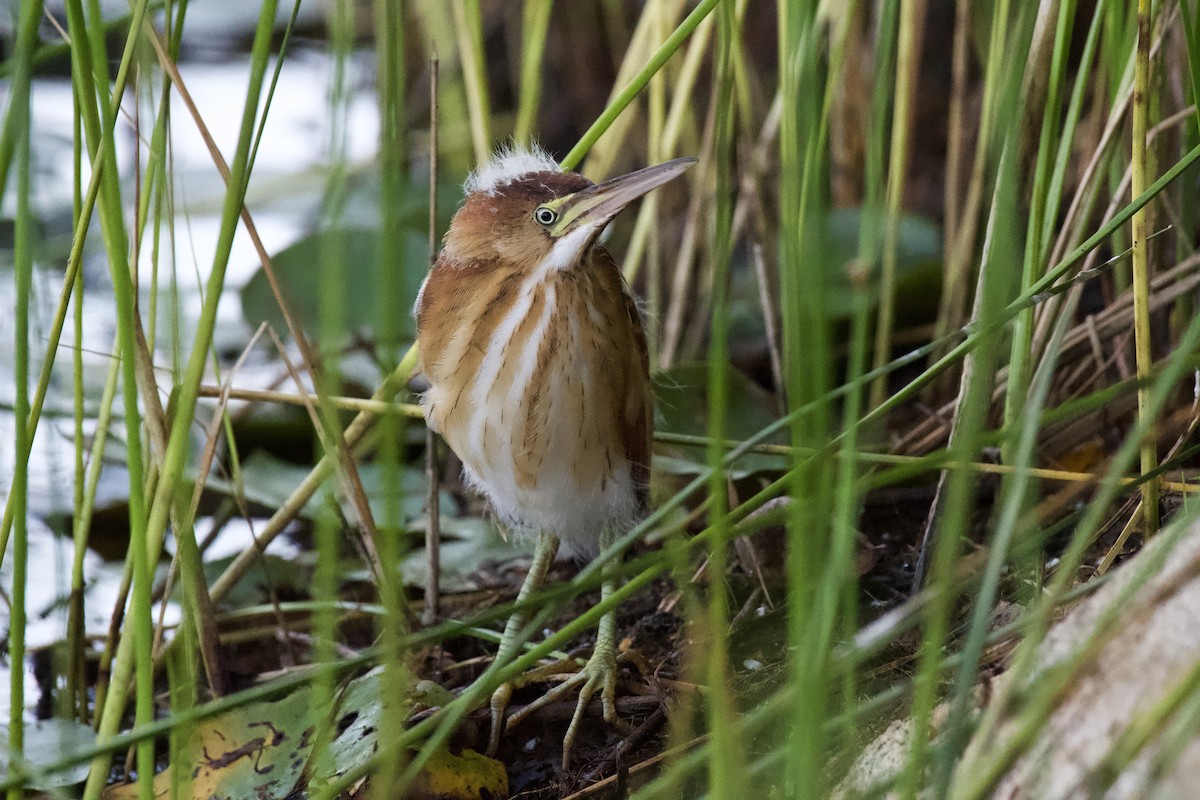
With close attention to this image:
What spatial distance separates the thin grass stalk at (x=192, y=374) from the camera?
104 centimetres

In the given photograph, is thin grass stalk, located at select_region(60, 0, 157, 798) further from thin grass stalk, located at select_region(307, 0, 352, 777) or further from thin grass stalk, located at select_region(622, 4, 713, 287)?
thin grass stalk, located at select_region(622, 4, 713, 287)

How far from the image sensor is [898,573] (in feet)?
5.90

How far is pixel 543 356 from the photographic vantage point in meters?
1.61

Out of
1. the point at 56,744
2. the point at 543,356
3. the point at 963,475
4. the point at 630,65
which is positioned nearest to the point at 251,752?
the point at 56,744

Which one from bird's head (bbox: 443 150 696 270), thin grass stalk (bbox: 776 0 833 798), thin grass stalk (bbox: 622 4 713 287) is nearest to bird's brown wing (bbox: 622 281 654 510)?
bird's head (bbox: 443 150 696 270)

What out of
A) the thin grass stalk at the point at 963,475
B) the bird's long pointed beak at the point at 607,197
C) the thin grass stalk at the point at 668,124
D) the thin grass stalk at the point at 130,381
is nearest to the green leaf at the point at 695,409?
the thin grass stalk at the point at 668,124

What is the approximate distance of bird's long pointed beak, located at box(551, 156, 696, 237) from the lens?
146 cm

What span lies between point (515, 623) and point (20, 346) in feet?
2.55

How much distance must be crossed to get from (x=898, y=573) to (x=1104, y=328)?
18.3 inches

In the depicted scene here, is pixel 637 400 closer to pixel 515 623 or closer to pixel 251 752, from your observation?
pixel 515 623

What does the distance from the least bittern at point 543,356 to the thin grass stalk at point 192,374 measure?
0.44 m

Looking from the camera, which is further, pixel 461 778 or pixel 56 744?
pixel 56 744

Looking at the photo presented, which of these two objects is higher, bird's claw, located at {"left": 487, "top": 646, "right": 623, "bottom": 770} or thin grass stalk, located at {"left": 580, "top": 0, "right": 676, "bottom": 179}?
thin grass stalk, located at {"left": 580, "top": 0, "right": 676, "bottom": 179}

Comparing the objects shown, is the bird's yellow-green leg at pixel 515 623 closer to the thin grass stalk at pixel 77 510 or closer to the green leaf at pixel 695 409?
the green leaf at pixel 695 409
